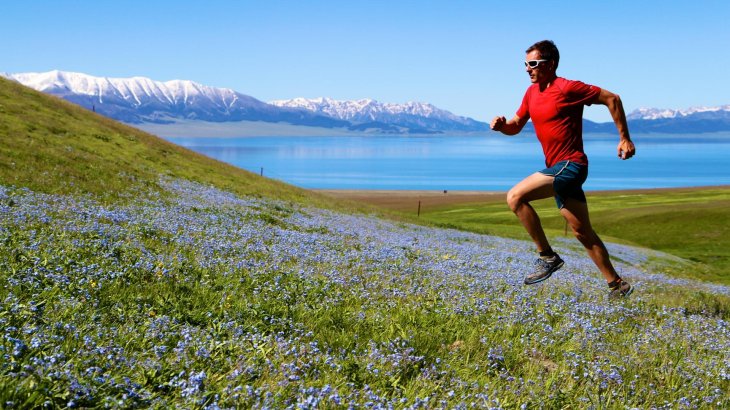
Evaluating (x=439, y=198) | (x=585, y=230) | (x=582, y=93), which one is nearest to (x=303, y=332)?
(x=585, y=230)

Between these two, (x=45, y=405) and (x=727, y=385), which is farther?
(x=727, y=385)

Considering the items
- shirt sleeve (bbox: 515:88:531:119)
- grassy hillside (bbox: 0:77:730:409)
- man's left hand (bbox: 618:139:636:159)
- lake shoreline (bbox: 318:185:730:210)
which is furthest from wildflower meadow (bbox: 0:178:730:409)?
lake shoreline (bbox: 318:185:730:210)

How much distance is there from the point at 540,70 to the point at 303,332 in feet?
19.0

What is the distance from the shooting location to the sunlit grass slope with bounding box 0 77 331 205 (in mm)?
19516

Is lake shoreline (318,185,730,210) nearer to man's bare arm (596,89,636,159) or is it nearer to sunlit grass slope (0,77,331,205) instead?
sunlit grass slope (0,77,331,205)

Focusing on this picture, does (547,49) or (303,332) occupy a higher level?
(547,49)

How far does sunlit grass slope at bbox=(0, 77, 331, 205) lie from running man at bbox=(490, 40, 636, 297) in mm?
13654

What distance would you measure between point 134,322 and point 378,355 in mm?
2370

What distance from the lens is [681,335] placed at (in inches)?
300

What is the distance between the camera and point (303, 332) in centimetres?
592

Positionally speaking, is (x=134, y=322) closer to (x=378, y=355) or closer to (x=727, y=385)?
(x=378, y=355)

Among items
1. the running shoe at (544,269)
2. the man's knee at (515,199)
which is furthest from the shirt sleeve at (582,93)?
the running shoe at (544,269)

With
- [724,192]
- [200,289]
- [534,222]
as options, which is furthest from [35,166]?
[724,192]

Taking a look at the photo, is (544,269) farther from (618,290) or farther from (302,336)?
(302,336)
